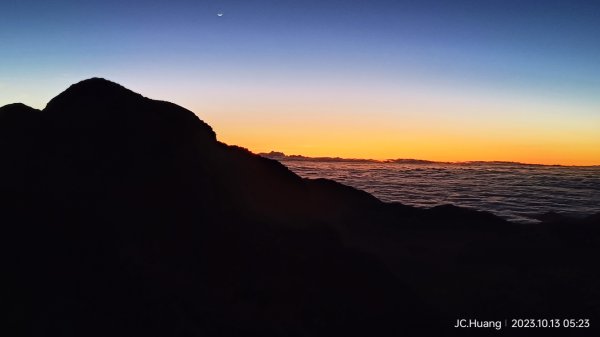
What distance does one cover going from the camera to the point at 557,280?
11102 mm

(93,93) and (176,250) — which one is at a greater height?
(93,93)

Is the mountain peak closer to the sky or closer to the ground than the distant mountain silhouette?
closer to the sky

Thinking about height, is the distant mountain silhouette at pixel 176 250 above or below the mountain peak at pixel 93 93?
below

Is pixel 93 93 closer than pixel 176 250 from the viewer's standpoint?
No

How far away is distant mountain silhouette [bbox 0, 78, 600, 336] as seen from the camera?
579 centimetres

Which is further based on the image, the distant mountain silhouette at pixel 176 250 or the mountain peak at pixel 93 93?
the mountain peak at pixel 93 93

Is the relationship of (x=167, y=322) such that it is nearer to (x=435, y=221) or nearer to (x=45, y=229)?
(x=45, y=229)

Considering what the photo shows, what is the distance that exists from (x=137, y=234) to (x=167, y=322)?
1735mm

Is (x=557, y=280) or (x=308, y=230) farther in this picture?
(x=557, y=280)

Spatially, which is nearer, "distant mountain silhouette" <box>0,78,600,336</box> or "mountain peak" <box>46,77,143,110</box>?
"distant mountain silhouette" <box>0,78,600,336</box>

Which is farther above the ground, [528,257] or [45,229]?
[45,229]

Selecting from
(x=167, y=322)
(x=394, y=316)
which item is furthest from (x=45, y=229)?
(x=394, y=316)

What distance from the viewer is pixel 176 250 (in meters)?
6.70

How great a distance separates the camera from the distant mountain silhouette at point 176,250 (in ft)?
19.0
